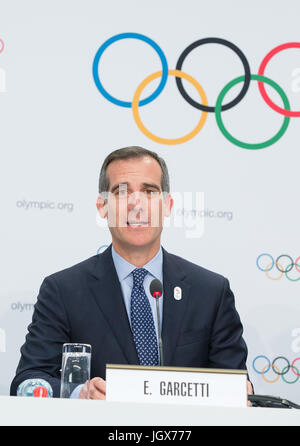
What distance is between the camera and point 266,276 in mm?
3629

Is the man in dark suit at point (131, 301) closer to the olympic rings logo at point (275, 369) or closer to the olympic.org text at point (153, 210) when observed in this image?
the olympic.org text at point (153, 210)

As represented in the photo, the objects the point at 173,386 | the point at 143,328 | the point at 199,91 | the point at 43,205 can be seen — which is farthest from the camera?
the point at 199,91

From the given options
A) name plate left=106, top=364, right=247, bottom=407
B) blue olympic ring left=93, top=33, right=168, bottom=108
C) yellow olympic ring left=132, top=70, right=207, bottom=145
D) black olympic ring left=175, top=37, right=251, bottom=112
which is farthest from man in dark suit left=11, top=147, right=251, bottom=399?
name plate left=106, top=364, right=247, bottom=407

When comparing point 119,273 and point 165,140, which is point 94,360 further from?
A: point 165,140

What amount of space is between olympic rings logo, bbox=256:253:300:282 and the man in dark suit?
56 cm

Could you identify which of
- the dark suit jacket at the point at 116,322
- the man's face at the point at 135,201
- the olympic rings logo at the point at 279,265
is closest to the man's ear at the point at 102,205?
the man's face at the point at 135,201

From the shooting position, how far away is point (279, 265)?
3635mm

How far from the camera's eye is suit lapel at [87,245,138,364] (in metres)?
2.83

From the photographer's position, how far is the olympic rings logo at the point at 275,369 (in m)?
3.58

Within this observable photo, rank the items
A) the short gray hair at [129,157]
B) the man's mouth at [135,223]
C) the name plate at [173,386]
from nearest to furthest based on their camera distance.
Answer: the name plate at [173,386], the man's mouth at [135,223], the short gray hair at [129,157]

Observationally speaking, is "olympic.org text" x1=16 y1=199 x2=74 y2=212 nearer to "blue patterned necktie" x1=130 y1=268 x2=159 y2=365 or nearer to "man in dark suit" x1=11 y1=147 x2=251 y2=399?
"man in dark suit" x1=11 y1=147 x2=251 y2=399

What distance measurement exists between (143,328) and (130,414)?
1455 millimetres

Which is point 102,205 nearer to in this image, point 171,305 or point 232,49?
point 171,305

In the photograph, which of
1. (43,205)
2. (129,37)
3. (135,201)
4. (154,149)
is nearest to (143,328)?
(135,201)
